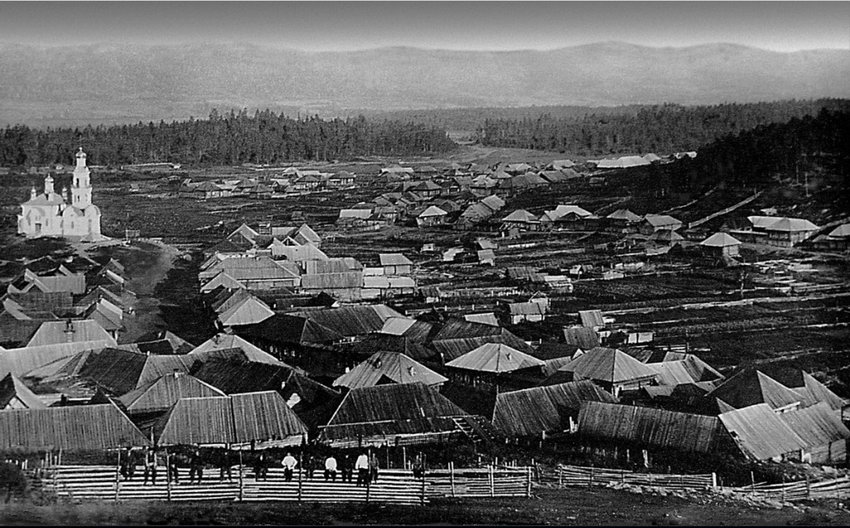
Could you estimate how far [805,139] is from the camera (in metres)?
22.8

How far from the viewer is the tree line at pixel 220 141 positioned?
53.9 feet

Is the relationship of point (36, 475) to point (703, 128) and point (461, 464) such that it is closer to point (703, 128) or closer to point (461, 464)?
A: point (461, 464)

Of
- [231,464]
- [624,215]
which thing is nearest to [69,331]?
[231,464]

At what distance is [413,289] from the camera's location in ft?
64.8

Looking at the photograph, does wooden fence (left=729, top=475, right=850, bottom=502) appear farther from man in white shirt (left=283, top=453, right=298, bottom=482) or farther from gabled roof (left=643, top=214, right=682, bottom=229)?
gabled roof (left=643, top=214, right=682, bottom=229)

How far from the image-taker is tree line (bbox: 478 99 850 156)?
22.1 meters

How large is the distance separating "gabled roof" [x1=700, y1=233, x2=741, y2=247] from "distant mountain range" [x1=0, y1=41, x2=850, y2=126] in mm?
5018

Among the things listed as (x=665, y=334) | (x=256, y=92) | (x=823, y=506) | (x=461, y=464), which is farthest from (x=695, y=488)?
(x=256, y=92)

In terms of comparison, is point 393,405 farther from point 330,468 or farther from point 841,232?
point 841,232

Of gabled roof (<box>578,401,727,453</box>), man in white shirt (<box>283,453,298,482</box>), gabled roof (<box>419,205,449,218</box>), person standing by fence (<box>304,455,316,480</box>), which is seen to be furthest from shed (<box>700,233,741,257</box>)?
man in white shirt (<box>283,453,298,482</box>)

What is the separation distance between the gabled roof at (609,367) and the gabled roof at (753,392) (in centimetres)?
141

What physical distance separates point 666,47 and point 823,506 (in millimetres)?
7854

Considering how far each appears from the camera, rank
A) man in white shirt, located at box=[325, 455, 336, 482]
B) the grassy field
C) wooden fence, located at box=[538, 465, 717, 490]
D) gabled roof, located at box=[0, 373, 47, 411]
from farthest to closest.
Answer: gabled roof, located at box=[0, 373, 47, 411] → wooden fence, located at box=[538, 465, 717, 490] → man in white shirt, located at box=[325, 455, 336, 482] → the grassy field

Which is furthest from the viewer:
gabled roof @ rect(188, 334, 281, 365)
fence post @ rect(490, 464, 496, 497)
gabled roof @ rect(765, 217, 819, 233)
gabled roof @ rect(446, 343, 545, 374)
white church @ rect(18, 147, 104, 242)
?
gabled roof @ rect(765, 217, 819, 233)
